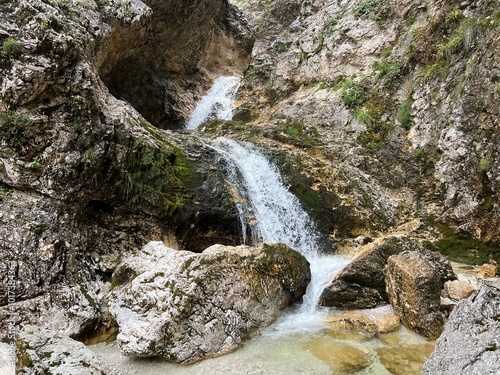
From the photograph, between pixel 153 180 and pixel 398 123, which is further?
pixel 398 123

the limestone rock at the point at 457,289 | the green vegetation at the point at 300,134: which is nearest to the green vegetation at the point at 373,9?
the green vegetation at the point at 300,134

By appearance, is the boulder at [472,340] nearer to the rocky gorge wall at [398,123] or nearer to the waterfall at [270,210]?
the waterfall at [270,210]

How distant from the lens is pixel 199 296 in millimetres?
5871

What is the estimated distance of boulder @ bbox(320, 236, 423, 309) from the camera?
23.0 feet

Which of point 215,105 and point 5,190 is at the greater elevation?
point 215,105

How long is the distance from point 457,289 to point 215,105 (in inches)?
604

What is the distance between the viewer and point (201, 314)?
5754mm

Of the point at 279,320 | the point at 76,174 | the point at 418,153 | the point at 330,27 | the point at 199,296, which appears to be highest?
the point at 330,27

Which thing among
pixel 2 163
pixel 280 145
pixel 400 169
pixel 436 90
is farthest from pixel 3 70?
pixel 436 90

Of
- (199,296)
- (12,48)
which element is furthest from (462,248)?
(12,48)

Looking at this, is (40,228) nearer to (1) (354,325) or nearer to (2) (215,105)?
(1) (354,325)

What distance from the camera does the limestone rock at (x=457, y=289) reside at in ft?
21.4

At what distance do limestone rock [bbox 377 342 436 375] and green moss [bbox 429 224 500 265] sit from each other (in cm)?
411

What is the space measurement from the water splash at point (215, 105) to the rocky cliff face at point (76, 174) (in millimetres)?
7338
